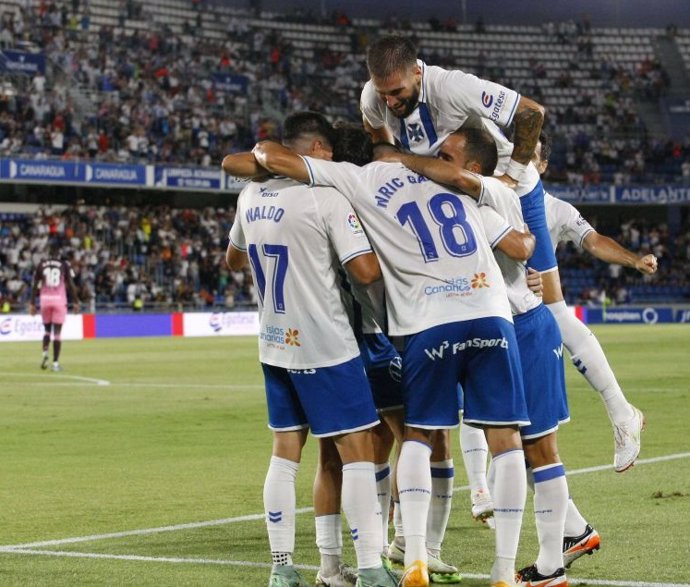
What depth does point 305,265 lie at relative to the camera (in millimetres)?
5934

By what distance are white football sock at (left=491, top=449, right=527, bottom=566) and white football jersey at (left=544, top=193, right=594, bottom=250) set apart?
265 centimetres

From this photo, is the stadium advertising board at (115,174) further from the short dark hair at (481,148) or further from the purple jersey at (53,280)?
the short dark hair at (481,148)

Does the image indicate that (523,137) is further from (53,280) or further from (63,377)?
(53,280)

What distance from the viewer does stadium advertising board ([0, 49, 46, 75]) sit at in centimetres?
4238

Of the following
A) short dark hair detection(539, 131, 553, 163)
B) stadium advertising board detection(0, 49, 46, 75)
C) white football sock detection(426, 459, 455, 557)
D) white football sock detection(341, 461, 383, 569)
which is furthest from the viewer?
stadium advertising board detection(0, 49, 46, 75)

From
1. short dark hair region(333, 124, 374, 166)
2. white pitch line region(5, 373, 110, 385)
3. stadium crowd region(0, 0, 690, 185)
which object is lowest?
white pitch line region(5, 373, 110, 385)

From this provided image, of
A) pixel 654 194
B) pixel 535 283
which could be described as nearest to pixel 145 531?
pixel 535 283

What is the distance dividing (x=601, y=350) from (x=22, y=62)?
38.1 metres

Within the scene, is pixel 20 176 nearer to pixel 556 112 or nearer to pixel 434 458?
pixel 556 112

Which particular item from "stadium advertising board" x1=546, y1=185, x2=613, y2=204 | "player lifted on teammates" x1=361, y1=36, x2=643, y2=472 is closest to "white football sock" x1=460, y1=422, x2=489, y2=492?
"player lifted on teammates" x1=361, y1=36, x2=643, y2=472

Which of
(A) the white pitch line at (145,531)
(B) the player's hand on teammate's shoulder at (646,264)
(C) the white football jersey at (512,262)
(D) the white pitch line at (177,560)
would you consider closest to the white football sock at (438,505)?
(D) the white pitch line at (177,560)

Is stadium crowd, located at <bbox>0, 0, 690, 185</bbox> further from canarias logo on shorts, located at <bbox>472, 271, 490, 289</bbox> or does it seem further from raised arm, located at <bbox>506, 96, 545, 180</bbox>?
canarias logo on shorts, located at <bbox>472, 271, 490, 289</bbox>

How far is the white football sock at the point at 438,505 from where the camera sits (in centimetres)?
644

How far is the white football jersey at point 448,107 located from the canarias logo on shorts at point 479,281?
0.95 m
